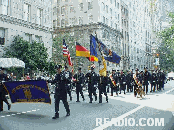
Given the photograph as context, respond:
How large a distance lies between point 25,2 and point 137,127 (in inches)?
975

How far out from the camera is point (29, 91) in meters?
9.89

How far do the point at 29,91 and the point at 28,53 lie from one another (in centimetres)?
1713

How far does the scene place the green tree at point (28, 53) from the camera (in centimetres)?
2572

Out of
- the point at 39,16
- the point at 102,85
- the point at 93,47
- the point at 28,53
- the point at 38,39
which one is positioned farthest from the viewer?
the point at 39,16

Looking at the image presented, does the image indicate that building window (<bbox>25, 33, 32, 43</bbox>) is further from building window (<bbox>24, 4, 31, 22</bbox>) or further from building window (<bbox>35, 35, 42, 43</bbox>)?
building window (<bbox>24, 4, 31, 22</bbox>)

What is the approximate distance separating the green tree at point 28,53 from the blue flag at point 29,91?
15.1 meters

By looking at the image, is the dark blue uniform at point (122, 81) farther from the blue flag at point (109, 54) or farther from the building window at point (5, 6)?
the building window at point (5, 6)

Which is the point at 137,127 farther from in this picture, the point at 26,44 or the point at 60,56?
the point at 60,56

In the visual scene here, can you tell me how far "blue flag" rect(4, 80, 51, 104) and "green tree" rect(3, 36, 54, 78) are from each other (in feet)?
49.5

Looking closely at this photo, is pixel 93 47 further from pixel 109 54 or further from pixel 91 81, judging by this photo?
pixel 91 81

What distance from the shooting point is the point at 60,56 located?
40.6m

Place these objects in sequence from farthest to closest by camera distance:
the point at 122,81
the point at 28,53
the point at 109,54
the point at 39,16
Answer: the point at 39,16
the point at 28,53
the point at 122,81
the point at 109,54

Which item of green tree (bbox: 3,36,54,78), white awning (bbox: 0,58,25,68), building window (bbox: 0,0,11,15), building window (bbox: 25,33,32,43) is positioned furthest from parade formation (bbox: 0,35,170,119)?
building window (bbox: 0,0,11,15)

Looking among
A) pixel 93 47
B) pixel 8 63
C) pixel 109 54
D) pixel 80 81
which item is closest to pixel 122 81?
pixel 109 54
